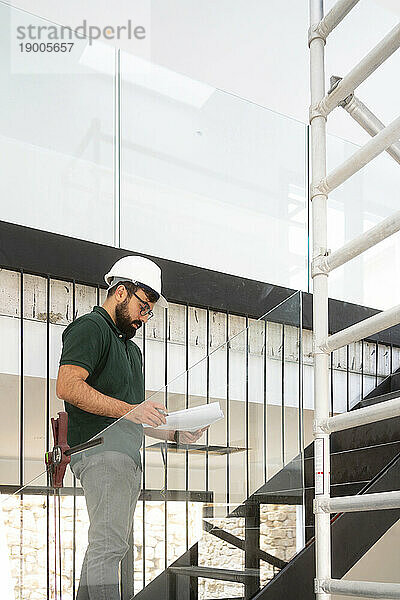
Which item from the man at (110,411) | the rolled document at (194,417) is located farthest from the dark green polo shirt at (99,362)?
the rolled document at (194,417)

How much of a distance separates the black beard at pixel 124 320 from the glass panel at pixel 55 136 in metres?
0.78

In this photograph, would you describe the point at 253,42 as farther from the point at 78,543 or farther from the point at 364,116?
the point at 78,543

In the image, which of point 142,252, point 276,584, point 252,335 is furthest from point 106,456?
point 142,252

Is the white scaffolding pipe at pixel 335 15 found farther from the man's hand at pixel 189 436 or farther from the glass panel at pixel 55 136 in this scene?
the glass panel at pixel 55 136

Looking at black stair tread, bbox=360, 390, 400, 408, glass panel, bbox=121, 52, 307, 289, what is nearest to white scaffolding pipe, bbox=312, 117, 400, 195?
glass panel, bbox=121, 52, 307, 289

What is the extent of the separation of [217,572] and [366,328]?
1.17 metres

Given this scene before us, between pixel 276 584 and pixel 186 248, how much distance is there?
1871 mm

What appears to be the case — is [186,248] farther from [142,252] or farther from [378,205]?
[378,205]

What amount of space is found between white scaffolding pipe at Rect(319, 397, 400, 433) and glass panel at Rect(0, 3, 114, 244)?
7.53 ft

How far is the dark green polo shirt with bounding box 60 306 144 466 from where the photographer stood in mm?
2605

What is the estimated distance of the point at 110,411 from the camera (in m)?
2.50

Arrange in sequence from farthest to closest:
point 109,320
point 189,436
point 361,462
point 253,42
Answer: point 253,42 → point 361,462 → point 109,320 → point 189,436

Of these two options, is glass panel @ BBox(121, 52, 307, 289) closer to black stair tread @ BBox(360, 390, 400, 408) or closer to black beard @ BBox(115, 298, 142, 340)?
black stair tread @ BBox(360, 390, 400, 408)

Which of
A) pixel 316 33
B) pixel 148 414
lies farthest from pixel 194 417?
pixel 316 33
